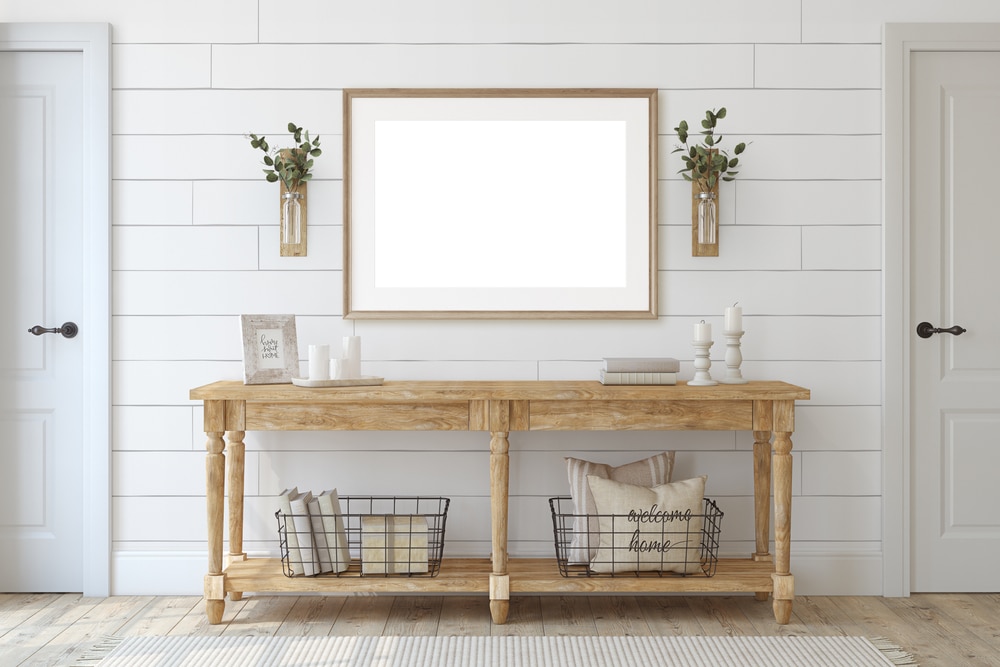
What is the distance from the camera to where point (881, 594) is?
2.92 metres

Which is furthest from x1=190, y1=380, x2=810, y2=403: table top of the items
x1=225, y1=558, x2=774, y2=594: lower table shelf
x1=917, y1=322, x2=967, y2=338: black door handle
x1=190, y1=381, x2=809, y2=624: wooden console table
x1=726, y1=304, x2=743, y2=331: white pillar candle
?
x1=917, y1=322, x2=967, y2=338: black door handle

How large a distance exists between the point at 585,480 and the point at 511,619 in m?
0.49

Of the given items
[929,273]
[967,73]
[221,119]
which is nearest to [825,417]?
[929,273]

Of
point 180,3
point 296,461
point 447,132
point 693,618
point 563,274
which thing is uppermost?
point 180,3

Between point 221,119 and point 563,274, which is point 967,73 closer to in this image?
point 563,274

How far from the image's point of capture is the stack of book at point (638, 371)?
8.61 ft

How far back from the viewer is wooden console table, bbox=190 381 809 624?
8.21 feet

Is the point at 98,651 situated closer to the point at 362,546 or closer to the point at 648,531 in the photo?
the point at 362,546

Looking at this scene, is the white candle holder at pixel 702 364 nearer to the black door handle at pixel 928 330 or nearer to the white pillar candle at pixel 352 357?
the black door handle at pixel 928 330

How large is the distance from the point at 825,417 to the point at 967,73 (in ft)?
4.25

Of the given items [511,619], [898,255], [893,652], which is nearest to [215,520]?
[511,619]

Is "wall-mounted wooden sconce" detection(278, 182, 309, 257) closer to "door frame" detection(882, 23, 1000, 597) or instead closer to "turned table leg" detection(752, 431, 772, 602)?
"turned table leg" detection(752, 431, 772, 602)

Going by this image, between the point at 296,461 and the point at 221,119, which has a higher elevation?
the point at 221,119

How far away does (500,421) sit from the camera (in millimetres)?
2514
